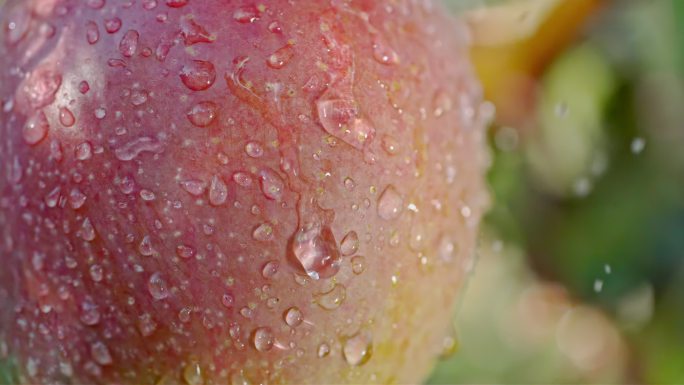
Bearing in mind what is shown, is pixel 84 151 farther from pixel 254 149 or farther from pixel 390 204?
pixel 390 204

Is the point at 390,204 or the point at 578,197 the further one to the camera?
the point at 578,197

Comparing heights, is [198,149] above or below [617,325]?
above

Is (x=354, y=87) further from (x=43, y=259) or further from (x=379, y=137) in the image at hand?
(x=43, y=259)

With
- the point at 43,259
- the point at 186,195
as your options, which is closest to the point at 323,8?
the point at 186,195

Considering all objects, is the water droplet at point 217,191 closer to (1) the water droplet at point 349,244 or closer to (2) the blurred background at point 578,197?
(1) the water droplet at point 349,244

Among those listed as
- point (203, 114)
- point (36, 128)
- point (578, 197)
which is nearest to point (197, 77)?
point (203, 114)

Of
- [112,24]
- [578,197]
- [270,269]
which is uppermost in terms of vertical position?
[112,24]
